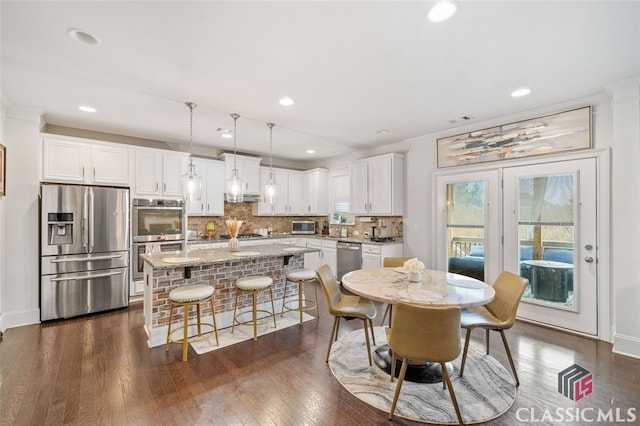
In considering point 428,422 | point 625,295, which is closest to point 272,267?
point 428,422

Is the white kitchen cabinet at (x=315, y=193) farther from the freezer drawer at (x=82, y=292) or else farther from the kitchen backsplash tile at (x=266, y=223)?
the freezer drawer at (x=82, y=292)

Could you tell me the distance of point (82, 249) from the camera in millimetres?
3896

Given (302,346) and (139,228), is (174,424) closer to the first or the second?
(302,346)

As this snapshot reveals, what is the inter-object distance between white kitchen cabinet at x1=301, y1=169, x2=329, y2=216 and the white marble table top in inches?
149

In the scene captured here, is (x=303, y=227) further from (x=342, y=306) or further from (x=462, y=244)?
(x=342, y=306)

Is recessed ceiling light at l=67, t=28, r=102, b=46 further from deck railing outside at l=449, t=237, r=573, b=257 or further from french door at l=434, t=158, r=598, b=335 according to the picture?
deck railing outside at l=449, t=237, r=573, b=257

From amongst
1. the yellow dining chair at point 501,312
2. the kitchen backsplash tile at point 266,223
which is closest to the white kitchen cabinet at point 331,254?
the kitchen backsplash tile at point 266,223

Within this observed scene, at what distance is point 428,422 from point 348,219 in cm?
460

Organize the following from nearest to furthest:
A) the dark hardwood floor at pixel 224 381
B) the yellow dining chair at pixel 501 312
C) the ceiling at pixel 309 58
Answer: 1. the ceiling at pixel 309 58
2. the dark hardwood floor at pixel 224 381
3. the yellow dining chair at pixel 501 312

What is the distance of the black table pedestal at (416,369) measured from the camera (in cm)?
236

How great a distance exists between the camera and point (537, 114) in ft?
11.7

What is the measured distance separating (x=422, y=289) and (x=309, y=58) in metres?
2.19

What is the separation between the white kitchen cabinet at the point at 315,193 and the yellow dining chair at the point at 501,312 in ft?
14.5

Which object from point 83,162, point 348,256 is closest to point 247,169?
point 83,162
